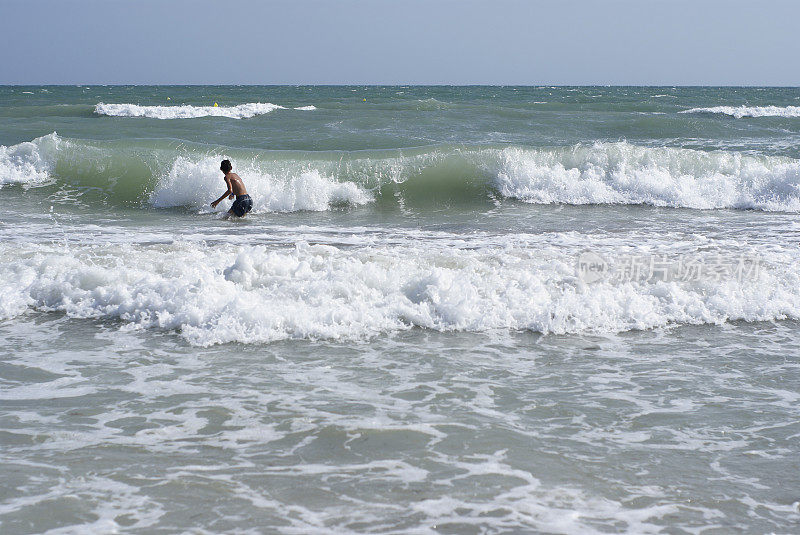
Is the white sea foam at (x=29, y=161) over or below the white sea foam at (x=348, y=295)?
over

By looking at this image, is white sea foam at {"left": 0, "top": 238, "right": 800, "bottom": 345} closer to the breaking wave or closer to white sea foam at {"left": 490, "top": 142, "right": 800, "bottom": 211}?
the breaking wave

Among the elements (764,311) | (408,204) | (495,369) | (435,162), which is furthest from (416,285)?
(435,162)

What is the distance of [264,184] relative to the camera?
1309 centimetres

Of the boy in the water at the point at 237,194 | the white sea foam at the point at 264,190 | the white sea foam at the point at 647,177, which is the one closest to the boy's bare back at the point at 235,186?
the boy in the water at the point at 237,194

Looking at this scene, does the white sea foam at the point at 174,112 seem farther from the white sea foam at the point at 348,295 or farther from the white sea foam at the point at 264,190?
the white sea foam at the point at 348,295

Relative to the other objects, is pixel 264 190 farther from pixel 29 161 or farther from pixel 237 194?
pixel 29 161

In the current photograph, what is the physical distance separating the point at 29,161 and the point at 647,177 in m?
11.9

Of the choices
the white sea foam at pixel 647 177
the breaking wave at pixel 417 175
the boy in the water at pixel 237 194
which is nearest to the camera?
the boy in the water at pixel 237 194

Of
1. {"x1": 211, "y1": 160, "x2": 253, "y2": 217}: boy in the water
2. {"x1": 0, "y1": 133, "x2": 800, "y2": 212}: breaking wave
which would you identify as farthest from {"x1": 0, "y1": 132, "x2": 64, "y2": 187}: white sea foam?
{"x1": 211, "y1": 160, "x2": 253, "y2": 217}: boy in the water

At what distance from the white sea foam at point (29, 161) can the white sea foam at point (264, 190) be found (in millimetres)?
2665

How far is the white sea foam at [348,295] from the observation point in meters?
5.98

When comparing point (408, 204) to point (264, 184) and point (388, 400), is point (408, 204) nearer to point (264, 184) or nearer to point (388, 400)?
point (264, 184)

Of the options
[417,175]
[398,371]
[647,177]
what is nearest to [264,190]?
[417,175]

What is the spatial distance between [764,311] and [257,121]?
22.0 m
